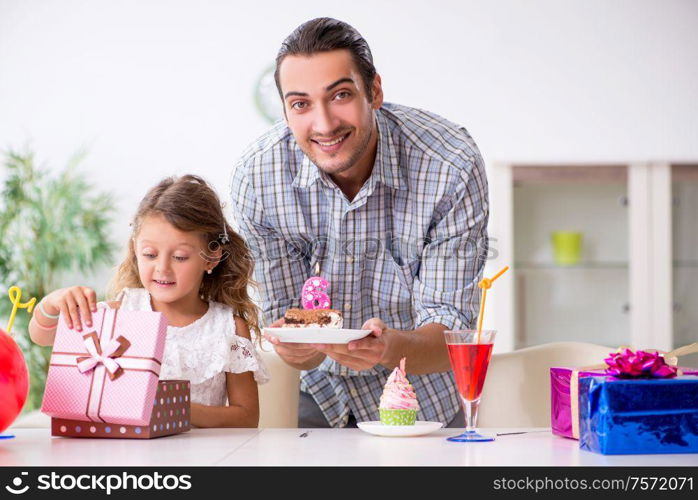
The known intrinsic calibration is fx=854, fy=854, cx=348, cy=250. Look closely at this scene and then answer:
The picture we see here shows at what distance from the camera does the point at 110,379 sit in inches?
57.7

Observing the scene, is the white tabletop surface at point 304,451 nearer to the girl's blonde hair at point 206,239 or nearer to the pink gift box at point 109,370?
the pink gift box at point 109,370

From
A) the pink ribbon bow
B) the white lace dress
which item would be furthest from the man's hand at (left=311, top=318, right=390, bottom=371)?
the pink ribbon bow

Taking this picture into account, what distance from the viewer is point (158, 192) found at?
2.32 metres

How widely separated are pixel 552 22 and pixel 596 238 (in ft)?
4.67

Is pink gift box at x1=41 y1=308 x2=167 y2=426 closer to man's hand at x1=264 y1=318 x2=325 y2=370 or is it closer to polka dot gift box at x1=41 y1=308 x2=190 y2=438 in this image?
polka dot gift box at x1=41 y1=308 x2=190 y2=438

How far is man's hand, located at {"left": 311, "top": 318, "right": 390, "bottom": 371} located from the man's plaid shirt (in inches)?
17.9

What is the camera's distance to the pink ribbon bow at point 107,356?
147 cm

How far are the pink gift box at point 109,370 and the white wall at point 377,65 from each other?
392cm

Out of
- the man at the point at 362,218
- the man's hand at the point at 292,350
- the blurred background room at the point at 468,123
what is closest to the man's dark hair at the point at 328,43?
the man at the point at 362,218

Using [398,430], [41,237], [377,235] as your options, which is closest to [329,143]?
[377,235]

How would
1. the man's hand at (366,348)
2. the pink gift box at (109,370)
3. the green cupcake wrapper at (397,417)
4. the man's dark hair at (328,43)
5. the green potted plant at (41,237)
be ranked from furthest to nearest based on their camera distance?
the green potted plant at (41,237) < the man's dark hair at (328,43) < the man's hand at (366,348) < the green cupcake wrapper at (397,417) < the pink gift box at (109,370)

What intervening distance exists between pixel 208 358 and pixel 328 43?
88cm
